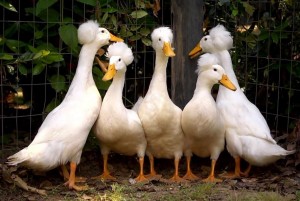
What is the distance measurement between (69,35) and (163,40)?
100 cm

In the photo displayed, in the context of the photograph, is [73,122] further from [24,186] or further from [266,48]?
[266,48]

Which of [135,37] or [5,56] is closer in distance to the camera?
[5,56]

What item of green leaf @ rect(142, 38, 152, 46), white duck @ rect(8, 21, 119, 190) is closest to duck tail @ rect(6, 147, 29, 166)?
white duck @ rect(8, 21, 119, 190)

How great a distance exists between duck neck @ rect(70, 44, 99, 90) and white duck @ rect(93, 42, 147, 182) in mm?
244

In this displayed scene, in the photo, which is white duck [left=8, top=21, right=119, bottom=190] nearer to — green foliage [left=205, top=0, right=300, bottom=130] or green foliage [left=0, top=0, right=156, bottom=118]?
green foliage [left=0, top=0, right=156, bottom=118]

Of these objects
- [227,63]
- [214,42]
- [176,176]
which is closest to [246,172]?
[176,176]

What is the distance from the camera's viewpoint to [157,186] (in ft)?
21.5

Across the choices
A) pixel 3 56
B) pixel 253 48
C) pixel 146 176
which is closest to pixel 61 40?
pixel 3 56

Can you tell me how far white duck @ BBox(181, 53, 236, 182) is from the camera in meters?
6.63

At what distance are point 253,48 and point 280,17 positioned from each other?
487 mm

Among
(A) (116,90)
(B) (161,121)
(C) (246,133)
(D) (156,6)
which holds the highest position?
(D) (156,6)

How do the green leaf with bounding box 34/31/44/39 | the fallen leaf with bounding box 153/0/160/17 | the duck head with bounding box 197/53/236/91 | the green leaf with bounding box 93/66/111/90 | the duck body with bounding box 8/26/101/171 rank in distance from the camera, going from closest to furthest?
the duck body with bounding box 8/26/101/171 < the duck head with bounding box 197/53/236/91 < the green leaf with bounding box 34/31/44/39 < the green leaf with bounding box 93/66/111/90 < the fallen leaf with bounding box 153/0/160/17

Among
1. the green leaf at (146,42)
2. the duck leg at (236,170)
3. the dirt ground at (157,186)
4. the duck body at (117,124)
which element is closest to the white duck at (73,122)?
the duck body at (117,124)

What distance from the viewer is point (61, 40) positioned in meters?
7.23
